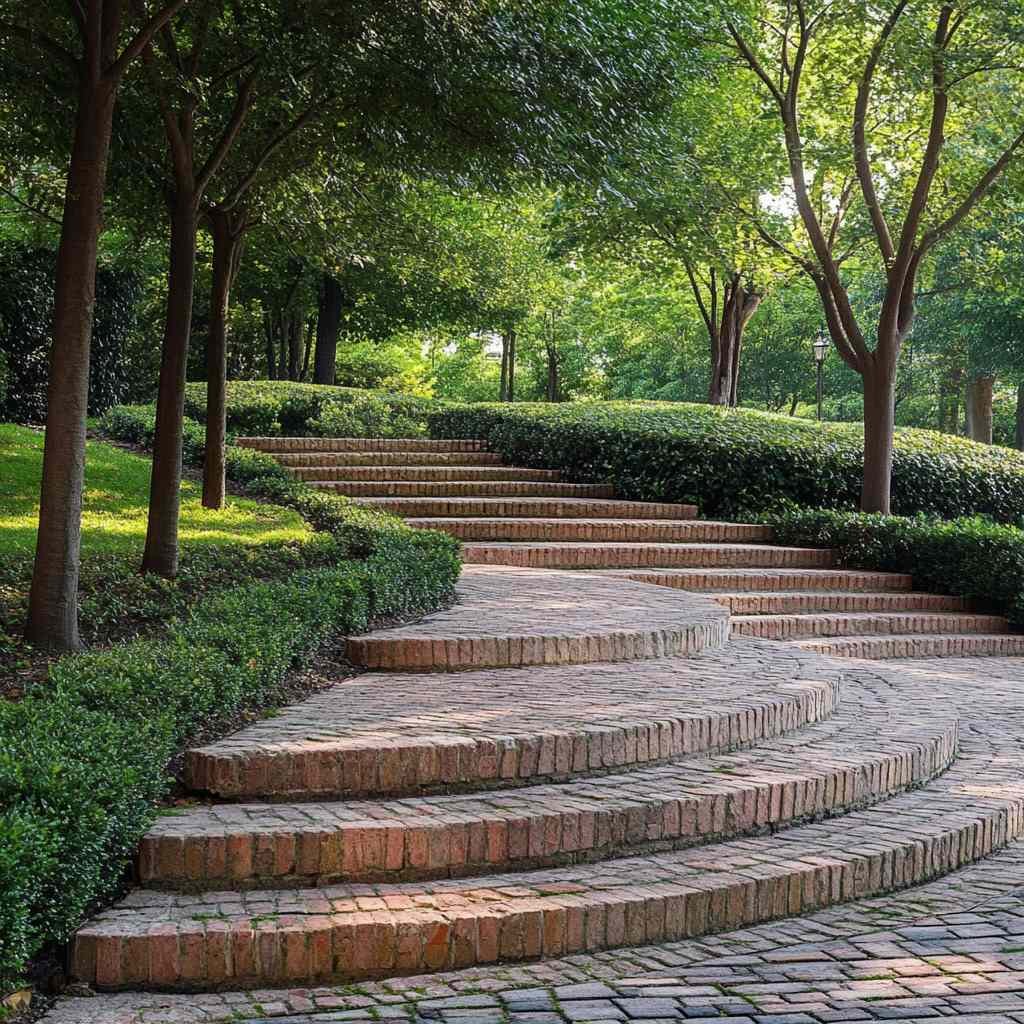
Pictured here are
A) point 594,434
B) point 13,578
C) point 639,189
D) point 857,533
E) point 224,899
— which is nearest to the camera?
point 224,899

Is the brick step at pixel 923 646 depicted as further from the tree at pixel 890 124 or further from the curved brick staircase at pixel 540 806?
the tree at pixel 890 124

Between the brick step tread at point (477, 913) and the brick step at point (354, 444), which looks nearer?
the brick step tread at point (477, 913)

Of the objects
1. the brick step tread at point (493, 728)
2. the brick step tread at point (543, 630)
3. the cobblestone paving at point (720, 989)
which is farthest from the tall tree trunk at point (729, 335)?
the cobblestone paving at point (720, 989)

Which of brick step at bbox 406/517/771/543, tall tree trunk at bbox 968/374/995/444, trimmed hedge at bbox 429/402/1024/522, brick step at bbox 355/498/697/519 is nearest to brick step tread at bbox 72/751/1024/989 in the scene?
brick step at bbox 406/517/771/543

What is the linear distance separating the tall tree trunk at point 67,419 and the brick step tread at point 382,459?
9.02 meters

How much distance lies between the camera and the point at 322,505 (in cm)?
1187

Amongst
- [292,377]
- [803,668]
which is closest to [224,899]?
[803,668]

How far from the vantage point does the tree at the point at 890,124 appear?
41.3 feet

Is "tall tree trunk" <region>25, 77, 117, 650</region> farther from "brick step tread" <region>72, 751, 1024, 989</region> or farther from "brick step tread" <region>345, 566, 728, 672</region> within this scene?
"brick step tread" <region>72, 751, 1024, 989</region>

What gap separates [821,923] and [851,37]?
1190cm

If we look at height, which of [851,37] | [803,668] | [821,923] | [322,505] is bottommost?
[821,923]

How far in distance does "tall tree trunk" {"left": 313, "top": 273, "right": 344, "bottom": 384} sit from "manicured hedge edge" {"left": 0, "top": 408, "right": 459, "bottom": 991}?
18.0 m

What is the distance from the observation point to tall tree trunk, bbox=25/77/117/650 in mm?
6023

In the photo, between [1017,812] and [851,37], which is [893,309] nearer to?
[851,37]
